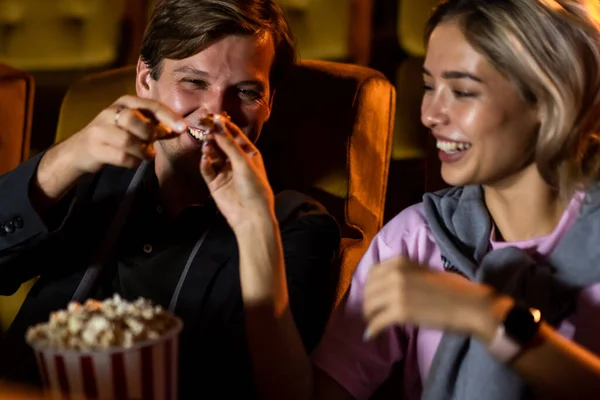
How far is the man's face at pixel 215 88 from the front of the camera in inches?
50.9

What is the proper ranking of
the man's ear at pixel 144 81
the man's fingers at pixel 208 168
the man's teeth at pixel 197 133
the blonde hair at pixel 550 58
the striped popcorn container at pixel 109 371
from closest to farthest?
the striped popcorn container at pixel 109 371 → the blonde hair at pixel 550 58 → the man's fingers at pixel 208 168 → the man's teeth at pixel 197 133 → the man's ear at pixel 144 81

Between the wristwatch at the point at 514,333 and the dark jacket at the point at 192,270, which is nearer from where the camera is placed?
the wristwatch at the point at 514,333

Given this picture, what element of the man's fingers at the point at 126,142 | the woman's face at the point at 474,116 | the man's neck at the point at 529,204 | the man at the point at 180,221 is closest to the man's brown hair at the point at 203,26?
the man at the point at 180,221

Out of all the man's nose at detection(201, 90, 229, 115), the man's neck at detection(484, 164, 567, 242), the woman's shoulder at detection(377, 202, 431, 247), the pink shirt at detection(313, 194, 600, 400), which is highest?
the man's nose at detection(201, 90, 229, 115)

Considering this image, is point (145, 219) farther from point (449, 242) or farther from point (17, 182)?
point (449, 242)

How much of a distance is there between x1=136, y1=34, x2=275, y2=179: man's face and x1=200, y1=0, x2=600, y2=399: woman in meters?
0.18

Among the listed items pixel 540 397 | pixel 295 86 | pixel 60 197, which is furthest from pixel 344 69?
pixel 540 397

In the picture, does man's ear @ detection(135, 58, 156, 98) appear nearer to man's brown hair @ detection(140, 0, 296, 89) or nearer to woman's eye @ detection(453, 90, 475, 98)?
man's brown hair @ detection(140, 0, 296, 89)

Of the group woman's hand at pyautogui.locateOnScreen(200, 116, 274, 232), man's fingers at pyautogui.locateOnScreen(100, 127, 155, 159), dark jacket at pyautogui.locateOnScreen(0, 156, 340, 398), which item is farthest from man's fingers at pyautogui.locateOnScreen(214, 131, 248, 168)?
dark jacket at pyautogui.locateOnScreen(0, 156, 340, 398)

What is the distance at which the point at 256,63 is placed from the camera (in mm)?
1333

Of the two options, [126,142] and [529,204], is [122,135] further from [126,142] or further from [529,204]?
[529,204]

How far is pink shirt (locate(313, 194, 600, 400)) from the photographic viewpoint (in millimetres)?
1156

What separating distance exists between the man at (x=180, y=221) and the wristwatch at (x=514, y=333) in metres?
0.40

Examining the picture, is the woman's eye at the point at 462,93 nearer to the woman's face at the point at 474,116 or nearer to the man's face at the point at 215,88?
the woman's face at the point at 474,116
